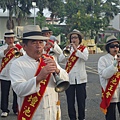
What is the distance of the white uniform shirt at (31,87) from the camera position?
3174mm

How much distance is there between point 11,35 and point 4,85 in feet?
3.60

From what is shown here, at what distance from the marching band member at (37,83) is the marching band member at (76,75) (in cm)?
252

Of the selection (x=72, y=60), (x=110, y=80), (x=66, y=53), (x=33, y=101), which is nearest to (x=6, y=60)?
(x=66, y=53)

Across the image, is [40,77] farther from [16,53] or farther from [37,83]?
[16,53]

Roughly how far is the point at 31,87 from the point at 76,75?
2854 mm

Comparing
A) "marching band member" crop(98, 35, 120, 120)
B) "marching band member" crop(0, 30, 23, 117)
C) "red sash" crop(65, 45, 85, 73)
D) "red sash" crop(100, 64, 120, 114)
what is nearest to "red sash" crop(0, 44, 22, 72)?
"marching band member" crop(0, 30, 23, 117)

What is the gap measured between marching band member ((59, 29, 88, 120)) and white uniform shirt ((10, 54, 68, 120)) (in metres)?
2.52

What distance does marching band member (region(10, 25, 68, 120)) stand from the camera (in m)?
3.21

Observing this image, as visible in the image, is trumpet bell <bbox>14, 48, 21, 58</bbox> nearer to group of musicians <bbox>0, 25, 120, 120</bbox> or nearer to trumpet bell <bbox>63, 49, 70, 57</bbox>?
trumpet bell <bbox>63, 49, 70, 57</bbox>

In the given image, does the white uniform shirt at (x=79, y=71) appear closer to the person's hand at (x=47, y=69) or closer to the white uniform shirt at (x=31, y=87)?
the white uniform shirt at (x=31, y=87)

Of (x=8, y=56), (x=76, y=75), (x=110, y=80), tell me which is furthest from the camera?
(x=8, y=56)

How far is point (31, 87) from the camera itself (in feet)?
10.3

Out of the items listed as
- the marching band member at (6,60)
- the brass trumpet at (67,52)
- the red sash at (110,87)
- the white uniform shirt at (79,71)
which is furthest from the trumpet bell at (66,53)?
the red sash at (110,87)

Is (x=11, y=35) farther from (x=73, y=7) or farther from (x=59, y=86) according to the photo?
(x=73, y=7)
